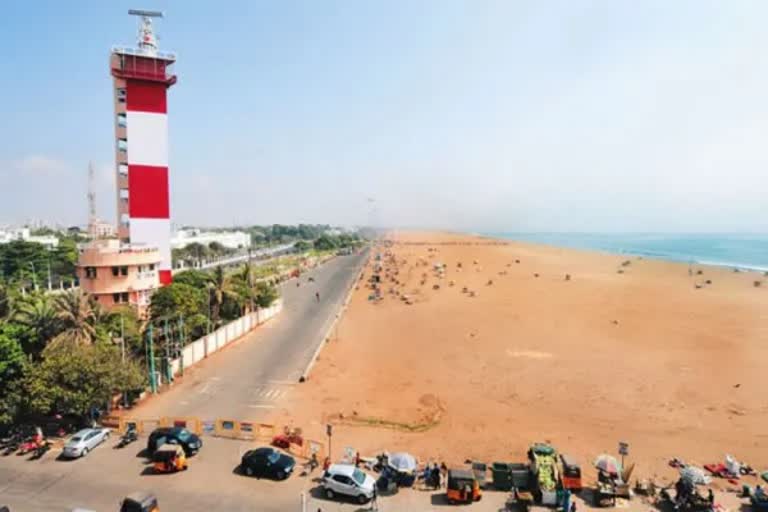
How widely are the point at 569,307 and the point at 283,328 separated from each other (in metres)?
30.5

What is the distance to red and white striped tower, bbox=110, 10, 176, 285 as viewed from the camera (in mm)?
38906

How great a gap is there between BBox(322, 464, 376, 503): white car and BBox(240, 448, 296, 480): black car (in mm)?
1779

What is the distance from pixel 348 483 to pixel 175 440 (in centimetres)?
765

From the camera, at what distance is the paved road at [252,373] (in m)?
23.5

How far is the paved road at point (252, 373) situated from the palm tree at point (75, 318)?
4.61 meters

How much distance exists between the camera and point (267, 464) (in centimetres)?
1662

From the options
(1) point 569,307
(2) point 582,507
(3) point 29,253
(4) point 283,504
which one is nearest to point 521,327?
(1) point 569,307

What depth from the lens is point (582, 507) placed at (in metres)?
15.1

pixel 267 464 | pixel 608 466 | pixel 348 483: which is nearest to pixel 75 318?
pixel 267 464

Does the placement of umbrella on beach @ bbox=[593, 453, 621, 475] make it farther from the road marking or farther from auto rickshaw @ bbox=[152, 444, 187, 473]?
the road marking

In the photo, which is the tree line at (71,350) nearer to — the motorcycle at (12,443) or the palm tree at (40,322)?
the palm tree at (40,322)

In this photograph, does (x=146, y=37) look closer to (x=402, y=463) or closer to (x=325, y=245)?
(x=402, y=463)

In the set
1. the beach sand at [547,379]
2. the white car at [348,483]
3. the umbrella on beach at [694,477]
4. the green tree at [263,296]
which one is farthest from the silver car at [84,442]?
the green tree at [263,296]

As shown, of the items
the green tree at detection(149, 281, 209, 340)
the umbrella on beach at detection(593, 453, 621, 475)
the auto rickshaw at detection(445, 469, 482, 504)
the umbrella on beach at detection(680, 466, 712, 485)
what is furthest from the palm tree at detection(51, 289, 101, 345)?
the umbrella on beach at detection(680, 466, 712, 485)
